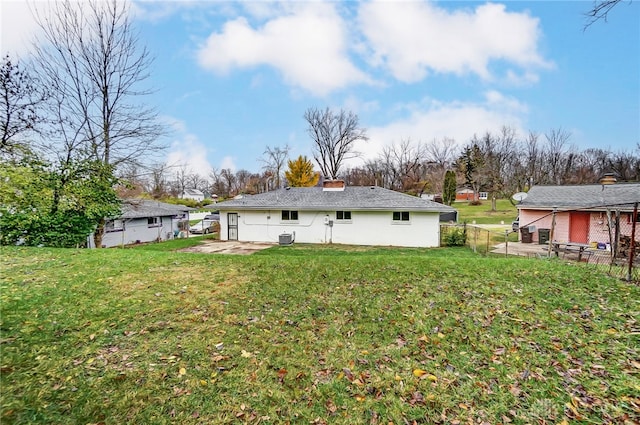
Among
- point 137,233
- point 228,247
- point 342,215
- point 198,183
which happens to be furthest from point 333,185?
point 198,183

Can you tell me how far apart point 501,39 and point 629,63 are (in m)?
3.58

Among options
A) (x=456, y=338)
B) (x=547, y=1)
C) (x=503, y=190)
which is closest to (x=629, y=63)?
(x=547, y=1)

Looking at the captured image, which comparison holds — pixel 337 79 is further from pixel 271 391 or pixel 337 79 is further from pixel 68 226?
pixel 271 391

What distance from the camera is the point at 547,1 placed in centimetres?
780

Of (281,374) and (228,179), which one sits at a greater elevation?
(228,179)

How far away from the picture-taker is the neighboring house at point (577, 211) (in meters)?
14.9

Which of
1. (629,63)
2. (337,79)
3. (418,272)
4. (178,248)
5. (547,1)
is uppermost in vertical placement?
(337,79)

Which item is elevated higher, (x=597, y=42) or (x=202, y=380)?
(x=597, y=42)

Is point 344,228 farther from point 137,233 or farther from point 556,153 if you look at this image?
point 556,153

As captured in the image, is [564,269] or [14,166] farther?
[14,166]

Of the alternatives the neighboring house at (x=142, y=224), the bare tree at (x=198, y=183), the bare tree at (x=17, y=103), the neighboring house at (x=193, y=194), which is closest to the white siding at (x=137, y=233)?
the neighboring house at (x=142, y=224)

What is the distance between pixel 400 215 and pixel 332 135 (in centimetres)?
2684

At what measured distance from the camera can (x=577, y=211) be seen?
50.9 feet

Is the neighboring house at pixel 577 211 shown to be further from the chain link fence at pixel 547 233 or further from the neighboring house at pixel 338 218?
the neighboring house at pixel 338 218
